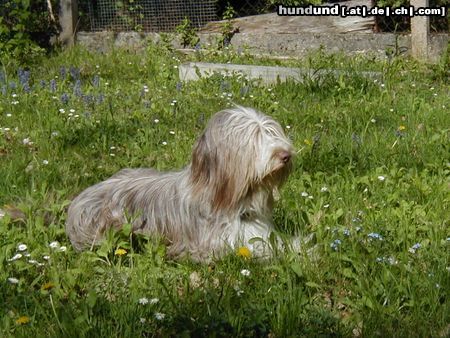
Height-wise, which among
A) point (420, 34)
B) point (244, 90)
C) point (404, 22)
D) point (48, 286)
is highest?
point (404, 22)

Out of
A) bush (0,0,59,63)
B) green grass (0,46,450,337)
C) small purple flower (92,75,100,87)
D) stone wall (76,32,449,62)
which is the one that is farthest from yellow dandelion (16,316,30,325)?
stone wall (76,32,449,62)

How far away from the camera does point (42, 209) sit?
5.04 meters

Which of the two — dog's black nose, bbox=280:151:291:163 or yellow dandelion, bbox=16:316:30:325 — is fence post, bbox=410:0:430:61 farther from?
yellow dandelion, bbox=16:316:30:325

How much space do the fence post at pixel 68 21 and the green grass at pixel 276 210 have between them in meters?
2.26

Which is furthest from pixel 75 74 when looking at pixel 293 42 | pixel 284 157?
pixel 284 157

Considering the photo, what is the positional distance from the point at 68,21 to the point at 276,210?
715 cm

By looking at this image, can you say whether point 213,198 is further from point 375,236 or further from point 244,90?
point 244,90

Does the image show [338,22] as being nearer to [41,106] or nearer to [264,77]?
[264,77]

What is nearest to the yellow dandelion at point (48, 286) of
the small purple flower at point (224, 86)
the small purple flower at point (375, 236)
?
the small purple flower at point (375, 236)

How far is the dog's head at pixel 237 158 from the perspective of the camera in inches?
173

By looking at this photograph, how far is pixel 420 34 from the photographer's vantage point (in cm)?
988

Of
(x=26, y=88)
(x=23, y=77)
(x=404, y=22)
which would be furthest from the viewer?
(x=404, y=22)

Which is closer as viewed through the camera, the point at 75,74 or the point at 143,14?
the point at 75,74

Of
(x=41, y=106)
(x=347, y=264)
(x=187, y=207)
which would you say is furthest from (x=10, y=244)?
(x=41, y=106)
